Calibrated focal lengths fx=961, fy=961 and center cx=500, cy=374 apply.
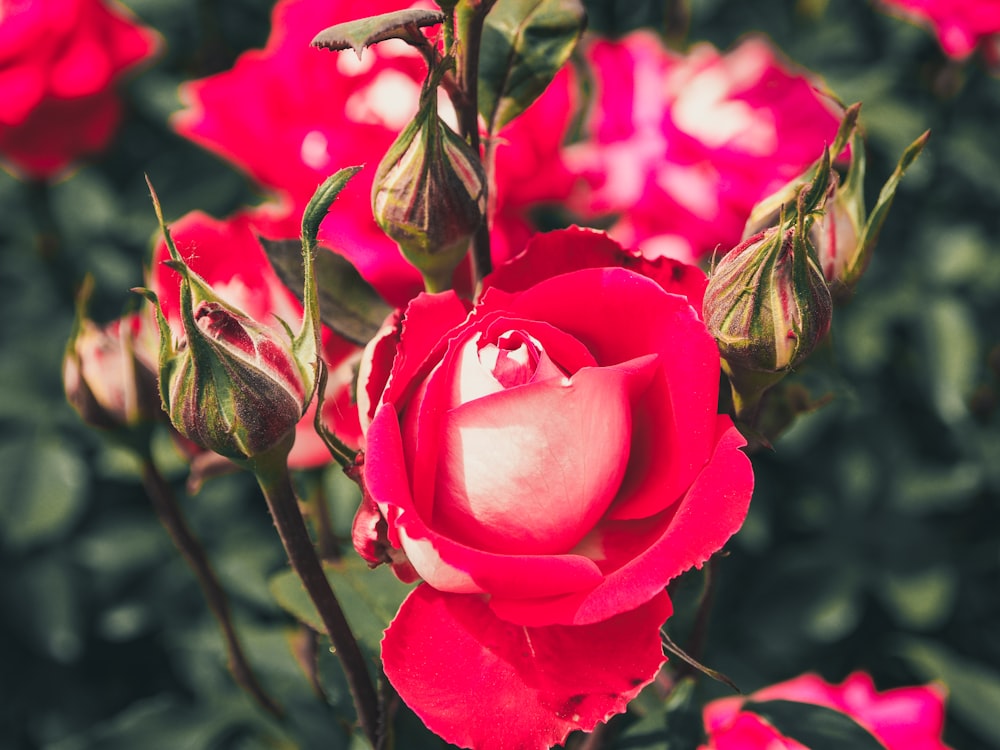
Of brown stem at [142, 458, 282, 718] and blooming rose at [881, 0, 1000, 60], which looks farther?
blooming rose at [881, 0, 1000, 60]

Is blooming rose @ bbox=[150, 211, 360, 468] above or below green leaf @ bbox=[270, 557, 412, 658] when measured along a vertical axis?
above

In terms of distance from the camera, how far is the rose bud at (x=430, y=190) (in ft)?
1.39

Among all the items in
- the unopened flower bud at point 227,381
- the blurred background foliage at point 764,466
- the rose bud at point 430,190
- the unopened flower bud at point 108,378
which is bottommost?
the blurred background foliage at point 764,466

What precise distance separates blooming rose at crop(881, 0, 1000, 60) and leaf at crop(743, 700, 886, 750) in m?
0.89

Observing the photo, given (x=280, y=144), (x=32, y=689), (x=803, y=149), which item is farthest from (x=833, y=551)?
(x=32, y=689)

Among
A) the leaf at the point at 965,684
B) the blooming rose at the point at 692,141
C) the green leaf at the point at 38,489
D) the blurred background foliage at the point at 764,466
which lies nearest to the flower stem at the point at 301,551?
the blooming rose at the point at 692,141

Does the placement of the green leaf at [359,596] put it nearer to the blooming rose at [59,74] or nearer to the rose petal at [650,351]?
the rose petal at [650,351]

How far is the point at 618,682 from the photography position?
386mm

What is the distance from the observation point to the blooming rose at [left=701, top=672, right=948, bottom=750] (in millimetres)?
707

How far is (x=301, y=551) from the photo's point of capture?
1.49 ft

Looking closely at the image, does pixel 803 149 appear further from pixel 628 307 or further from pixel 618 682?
pixel 618 682

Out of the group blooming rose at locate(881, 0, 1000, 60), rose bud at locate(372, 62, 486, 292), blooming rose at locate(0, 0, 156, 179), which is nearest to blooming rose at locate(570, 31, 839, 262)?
rose bud at locate(372, 62, 486, 292)

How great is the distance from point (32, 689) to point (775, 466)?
1.01m

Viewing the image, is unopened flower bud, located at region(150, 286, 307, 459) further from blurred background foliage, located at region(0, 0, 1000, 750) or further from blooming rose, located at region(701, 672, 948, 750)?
blurred background foliage, located at region(0, 0, 1000, 750)
